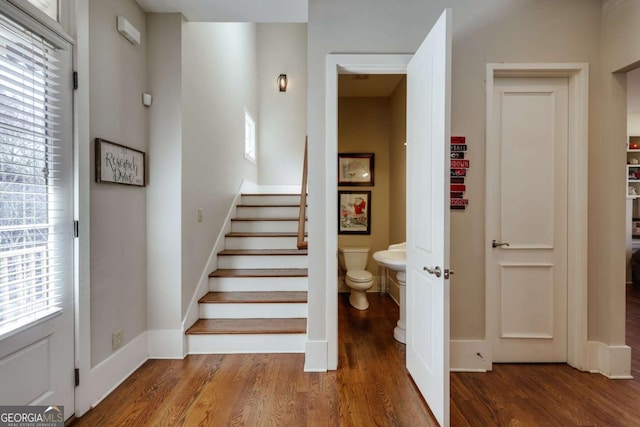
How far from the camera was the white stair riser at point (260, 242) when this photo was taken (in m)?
3.29

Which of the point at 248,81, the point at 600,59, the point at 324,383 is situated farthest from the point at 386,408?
the point at 248,81

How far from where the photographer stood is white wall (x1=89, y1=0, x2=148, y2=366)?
179 cm

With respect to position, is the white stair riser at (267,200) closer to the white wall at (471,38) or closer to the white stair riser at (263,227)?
the white stair riser at (263,227)

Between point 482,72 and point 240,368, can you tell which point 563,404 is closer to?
point 240,368

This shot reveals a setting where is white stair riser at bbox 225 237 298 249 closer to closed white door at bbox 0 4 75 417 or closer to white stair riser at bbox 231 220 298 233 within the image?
white stair riser at bbox 231 220 298 233

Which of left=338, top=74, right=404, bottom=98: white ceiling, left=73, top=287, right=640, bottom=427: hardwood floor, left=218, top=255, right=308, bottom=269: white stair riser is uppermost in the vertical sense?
left=338, top=74, right=404, bottom=98: white ceiling

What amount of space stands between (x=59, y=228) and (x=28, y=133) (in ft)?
1.62

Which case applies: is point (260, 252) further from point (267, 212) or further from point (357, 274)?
point (357, 274)

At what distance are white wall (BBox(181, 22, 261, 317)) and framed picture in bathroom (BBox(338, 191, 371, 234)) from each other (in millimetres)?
1535

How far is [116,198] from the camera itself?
77.0 inches

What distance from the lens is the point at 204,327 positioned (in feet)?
7.95

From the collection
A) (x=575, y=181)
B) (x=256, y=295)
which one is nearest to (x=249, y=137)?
(x=256, y=295)

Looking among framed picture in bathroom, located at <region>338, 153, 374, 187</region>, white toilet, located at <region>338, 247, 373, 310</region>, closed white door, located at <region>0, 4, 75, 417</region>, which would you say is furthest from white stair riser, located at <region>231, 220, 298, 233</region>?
closed white door, located at <region>0, 4, 75, 417</region>

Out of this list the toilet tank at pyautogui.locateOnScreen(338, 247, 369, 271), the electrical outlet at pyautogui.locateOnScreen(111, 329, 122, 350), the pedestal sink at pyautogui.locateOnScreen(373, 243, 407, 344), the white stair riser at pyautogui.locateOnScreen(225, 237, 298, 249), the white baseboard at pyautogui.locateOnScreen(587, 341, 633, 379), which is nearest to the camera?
the electrical outlet at pyautogui.locateOnScreen(111, 329, 122, 350)
